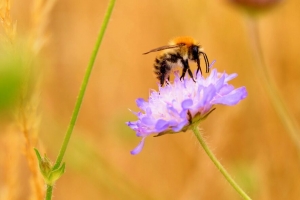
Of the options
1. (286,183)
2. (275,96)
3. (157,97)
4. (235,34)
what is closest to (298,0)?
(235,34)

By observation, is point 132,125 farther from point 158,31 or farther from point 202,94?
point 158,31

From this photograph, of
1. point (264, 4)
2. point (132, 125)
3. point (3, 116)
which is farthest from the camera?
point (264, 4)

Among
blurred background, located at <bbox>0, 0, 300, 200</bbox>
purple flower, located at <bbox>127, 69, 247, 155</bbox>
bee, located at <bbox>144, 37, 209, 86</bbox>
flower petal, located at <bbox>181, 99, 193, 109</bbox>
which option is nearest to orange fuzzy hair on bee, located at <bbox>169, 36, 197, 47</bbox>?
bee, located at <bbox>144, 37, 209, 86</bbox>

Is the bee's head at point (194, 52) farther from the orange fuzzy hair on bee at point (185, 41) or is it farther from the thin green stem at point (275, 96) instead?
the thin green stem at point (275, 96)

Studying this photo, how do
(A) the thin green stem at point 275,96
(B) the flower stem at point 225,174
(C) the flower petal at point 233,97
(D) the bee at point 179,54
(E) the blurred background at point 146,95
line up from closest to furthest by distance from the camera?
1. (B) the flower stem at point 225,174
2. (C) the flower petal at point 233,97
3. (D) the bee at point 179,54
4. (A) the thin green stem at point 275,96
5. (E) the blurred background at point 146,95

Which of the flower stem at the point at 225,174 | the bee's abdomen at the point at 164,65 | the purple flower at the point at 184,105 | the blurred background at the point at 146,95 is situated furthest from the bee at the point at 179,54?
the blurred background at the point at 146,95

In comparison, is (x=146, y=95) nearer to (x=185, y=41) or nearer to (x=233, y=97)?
(x=185, y=41)

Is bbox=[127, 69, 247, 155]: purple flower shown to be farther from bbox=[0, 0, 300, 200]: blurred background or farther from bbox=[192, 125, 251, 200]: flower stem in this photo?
bbox=[0, 0, 300, 200]: blurred background
